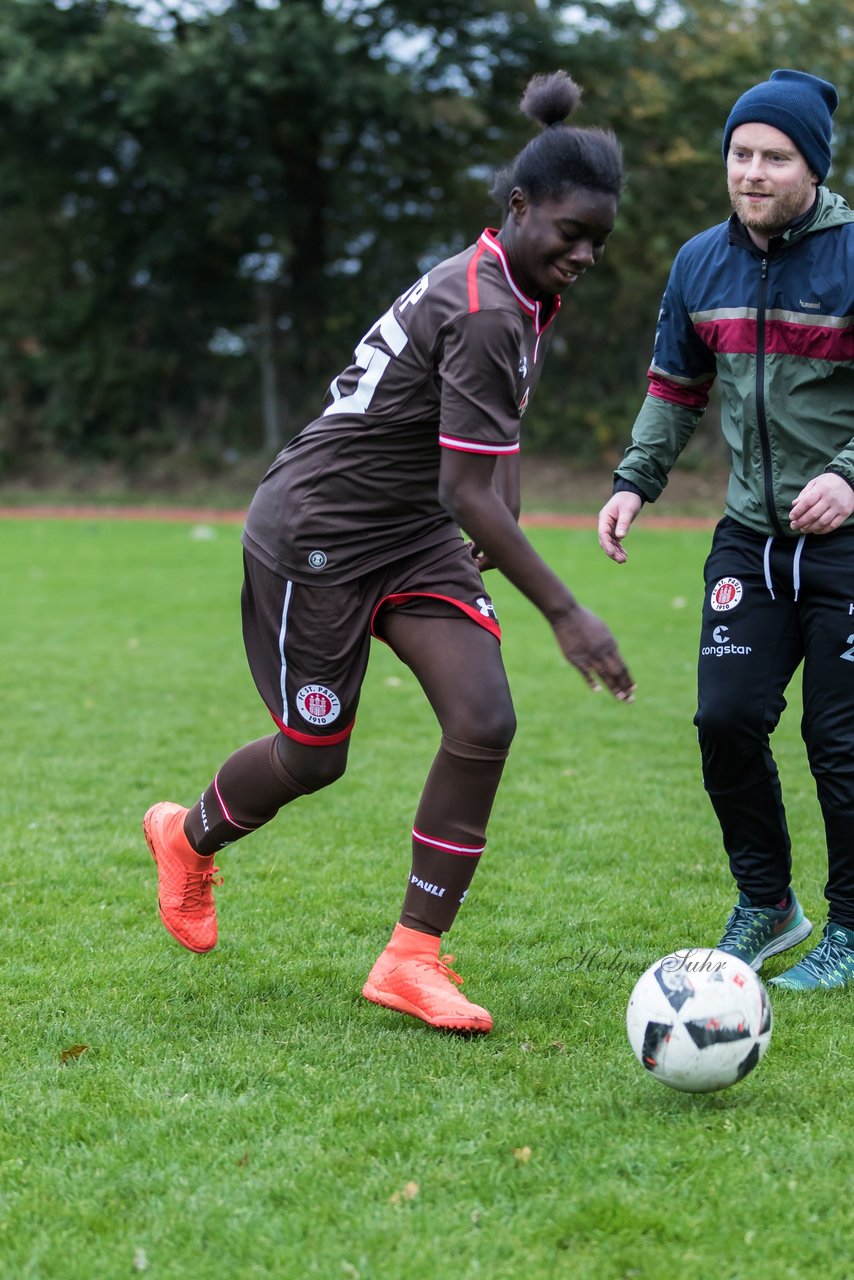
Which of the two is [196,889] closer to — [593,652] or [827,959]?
[593,652]

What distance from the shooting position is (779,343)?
12.8ft

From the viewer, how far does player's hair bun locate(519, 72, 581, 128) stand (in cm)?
348

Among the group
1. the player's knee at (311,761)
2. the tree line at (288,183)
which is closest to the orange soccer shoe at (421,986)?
the player's knee at (311,761)

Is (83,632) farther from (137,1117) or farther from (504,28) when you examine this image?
(504,28)

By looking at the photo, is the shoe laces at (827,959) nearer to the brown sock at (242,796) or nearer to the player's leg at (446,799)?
the player's leg at (446,799)

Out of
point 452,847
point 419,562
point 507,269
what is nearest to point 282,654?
point 419,562

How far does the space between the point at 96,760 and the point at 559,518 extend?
17106 mm

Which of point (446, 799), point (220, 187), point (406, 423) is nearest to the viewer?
point (406, 423)

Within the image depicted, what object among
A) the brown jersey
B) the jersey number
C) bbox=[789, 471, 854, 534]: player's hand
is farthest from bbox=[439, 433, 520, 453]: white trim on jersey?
bbox=[789, 471, 854, 534]: player's hand

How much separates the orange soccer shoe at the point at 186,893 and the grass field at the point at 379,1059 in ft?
0.36

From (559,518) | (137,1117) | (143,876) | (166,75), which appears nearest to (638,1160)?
(137,1117)

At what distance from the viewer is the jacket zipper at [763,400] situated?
3896mm

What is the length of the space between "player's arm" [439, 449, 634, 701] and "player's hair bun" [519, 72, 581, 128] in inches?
35.3

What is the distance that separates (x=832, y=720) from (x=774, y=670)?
0.70 feet
